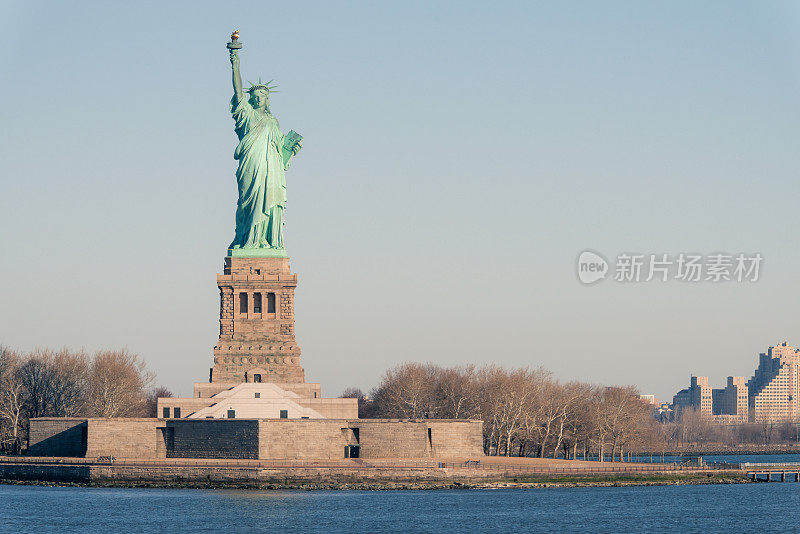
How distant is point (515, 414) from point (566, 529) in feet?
128

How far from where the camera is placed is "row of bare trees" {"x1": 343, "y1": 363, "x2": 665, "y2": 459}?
369ft

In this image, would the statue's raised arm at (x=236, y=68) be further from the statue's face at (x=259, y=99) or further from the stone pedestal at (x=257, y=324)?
the stone pedestal at (x=257, y=324)

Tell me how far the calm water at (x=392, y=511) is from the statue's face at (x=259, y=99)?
35106 mm

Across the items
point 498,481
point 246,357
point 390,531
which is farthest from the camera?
point 246,357

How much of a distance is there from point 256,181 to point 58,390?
2328cm

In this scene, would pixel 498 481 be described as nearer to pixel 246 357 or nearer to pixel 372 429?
pixel 372 429

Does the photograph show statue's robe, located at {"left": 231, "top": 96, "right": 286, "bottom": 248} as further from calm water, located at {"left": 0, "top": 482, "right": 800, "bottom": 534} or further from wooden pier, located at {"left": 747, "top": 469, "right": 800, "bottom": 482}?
wooden pier, located at {"left": 747, "top": 469, "right": 800, "bottom": 482}

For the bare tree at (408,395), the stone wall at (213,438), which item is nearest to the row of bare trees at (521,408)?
the bare tree at (408,395)

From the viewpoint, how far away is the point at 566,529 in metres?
73.1

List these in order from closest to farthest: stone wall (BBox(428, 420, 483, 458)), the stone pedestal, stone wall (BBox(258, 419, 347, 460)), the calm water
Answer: the calm water
stone wall (BBox(258, 419, 347, 460))
stone wall (BBox(428, 420, 483, 458))
the stone pedestal

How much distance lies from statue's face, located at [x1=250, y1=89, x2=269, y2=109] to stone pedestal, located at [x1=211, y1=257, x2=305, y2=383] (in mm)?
12189

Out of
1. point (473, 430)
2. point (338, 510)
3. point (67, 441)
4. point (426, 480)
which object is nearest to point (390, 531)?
point (338, 510)

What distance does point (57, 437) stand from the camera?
324 ft

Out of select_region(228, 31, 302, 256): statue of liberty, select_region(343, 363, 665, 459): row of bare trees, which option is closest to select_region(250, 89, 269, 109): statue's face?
select_region(228, 31, 302, 256): statue of liberty
